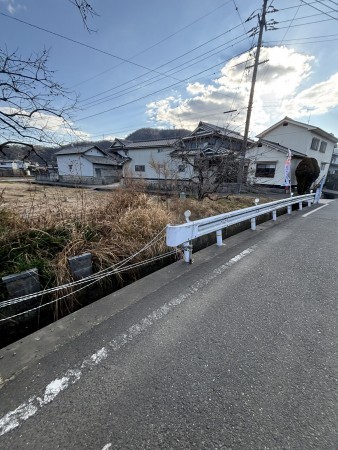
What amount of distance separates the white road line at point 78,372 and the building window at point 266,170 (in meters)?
19.8

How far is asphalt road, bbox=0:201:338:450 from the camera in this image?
1216 mm

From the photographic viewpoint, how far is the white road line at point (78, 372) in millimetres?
1274

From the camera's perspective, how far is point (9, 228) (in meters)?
2.95

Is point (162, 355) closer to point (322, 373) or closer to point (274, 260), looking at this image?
point (322, 373)

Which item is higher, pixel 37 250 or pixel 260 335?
pixel 37 250

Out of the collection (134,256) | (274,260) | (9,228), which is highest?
(9,228)

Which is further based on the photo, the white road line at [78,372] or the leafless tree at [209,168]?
the leafless tree at [209,168]

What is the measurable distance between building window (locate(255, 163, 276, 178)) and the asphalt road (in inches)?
754

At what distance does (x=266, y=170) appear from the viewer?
785 inches

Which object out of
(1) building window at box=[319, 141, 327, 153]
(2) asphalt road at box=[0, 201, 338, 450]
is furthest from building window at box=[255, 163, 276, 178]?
(2) asphalt road at box=[0, 201, 338, 450]

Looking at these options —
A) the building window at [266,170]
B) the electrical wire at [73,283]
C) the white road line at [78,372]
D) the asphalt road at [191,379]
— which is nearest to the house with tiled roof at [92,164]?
the building window at [266,170]

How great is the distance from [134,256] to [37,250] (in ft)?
4.17

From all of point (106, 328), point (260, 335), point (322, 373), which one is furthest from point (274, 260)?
point (106, 328)

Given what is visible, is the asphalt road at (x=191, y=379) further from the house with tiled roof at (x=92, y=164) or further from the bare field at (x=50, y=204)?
the house with tiled roof at (x=92, y=164)
